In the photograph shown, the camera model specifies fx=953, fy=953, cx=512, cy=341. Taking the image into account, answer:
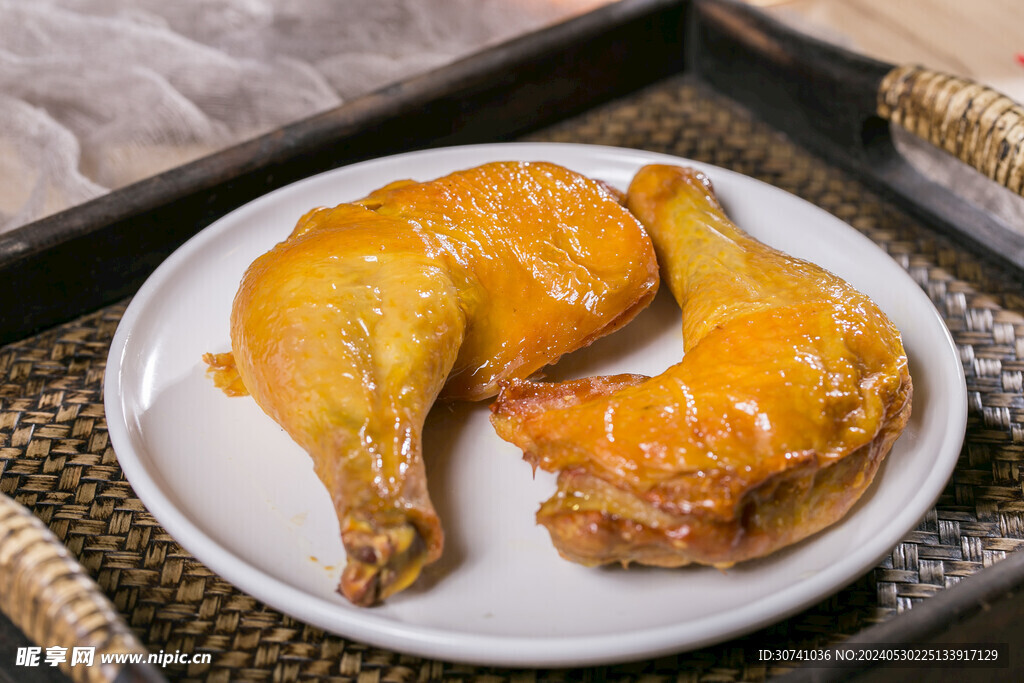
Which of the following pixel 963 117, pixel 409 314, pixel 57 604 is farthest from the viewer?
pixel 963 117

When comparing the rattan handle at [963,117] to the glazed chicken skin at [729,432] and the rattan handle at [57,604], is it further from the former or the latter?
the rattan handle at [57,604]

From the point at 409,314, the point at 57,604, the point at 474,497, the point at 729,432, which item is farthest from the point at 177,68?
the point at 729,432

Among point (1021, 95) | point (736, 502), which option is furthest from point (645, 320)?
point (1021, 95)

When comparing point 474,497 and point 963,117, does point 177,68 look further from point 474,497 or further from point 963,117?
point 963,117

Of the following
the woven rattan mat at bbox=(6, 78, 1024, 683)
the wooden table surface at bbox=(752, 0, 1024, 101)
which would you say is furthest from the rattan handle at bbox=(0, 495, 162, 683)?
the wooden table surface at bbox=(752, 0, 1024, 101)

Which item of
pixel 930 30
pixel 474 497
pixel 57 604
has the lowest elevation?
pixel 930 30

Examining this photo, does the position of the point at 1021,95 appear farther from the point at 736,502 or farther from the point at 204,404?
the point at 204,404

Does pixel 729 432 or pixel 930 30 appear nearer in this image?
pixel 729 432
